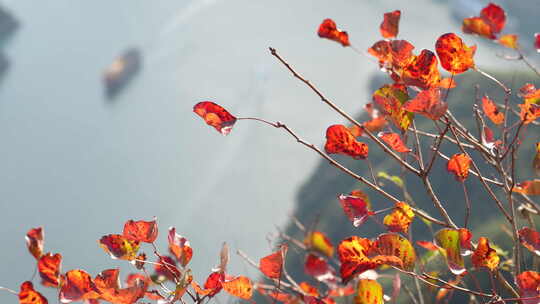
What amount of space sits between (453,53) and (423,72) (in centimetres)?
2

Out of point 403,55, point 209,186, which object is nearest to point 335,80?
point 209,186

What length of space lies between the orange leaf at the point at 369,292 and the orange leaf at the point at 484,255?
5 cm

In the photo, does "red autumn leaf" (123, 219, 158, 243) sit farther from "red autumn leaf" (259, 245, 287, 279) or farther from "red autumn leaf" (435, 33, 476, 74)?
"red autumn leaf" (435, 33, 476, 74)

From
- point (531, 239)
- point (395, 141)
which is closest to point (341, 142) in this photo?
point (395, 141)

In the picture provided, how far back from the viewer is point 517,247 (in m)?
0.35

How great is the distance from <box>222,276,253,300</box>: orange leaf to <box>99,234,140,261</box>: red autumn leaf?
58 millimetres

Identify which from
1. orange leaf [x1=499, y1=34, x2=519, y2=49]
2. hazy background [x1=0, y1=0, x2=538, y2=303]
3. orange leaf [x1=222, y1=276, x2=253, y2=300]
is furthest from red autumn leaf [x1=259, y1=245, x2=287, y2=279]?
hazy background [x1=0, y1=0, x2=538, y2=303]

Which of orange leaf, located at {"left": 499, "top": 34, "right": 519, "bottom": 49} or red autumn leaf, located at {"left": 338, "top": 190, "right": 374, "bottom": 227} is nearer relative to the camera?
red autumn leaf, located at {"left": 338, "top": 190, "right": 374, "bottom": 227}

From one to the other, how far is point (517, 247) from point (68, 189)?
98 cm

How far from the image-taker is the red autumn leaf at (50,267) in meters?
0.35

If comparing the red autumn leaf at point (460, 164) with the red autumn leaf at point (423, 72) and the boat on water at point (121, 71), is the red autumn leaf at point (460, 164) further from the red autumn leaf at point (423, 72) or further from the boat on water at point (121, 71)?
the boat on water at point (121, 71)

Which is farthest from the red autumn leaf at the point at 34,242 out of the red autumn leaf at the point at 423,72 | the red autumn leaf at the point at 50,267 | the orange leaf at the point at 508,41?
the orange leaf at the point at 508,41

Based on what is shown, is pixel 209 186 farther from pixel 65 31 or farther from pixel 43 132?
pixel 65 31

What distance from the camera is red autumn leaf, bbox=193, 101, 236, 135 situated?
0.33 meters
